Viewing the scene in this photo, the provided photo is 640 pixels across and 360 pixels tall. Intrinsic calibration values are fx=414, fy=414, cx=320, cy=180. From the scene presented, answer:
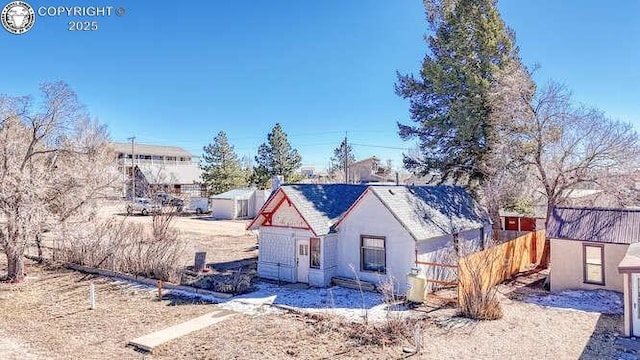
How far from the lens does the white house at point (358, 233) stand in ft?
51.9

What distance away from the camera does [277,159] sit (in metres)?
50.2

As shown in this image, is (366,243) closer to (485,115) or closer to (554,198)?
(554,198)

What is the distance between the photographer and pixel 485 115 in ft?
80.2

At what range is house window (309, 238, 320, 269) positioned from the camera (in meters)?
17.1

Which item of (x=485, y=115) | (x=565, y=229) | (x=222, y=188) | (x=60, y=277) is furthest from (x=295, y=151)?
(x=565, y=229)

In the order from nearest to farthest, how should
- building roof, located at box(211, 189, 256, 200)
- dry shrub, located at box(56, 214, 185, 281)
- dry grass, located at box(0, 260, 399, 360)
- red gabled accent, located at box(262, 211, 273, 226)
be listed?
1. dry grass, located at box(0, 260, 399, 360)
2. red gabled accent, located at box(262, 211, 273, 226)
3. dry shrub, located at box(56, 214, 185, 281)
4. building roof, located at box(211, 189, 256, 200)

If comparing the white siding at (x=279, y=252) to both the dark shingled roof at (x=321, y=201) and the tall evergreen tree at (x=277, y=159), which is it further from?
the tall evergreen tree at (x=277, y=159)

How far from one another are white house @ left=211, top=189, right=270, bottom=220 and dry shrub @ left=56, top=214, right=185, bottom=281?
22.0 m

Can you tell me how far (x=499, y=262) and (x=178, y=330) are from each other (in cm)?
1273

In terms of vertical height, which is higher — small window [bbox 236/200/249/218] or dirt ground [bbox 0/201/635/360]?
small window [bbox 236/200/249/218]

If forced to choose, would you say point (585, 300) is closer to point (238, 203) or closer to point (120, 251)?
point (120, 251)

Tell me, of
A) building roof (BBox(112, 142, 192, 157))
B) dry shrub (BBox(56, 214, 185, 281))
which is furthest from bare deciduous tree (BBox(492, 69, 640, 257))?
building roof (BBox(112, 142, 192, 157))

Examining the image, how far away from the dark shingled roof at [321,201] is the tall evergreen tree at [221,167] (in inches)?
1327

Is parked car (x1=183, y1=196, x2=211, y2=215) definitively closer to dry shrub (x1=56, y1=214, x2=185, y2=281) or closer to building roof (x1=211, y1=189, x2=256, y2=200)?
building roof (x1=211, y1=189, x2=256, y2=200)
